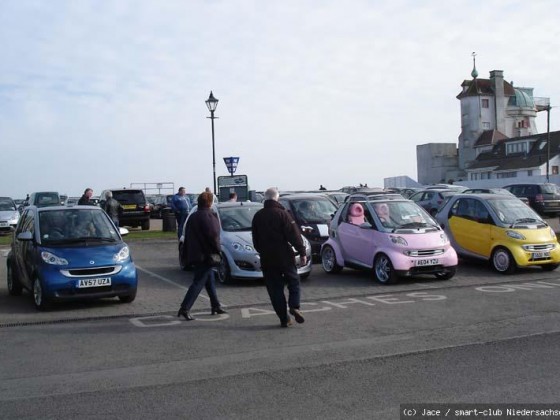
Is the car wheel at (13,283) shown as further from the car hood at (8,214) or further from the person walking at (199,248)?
the car hood at (8,214)

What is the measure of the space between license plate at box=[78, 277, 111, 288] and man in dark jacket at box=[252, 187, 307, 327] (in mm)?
2950

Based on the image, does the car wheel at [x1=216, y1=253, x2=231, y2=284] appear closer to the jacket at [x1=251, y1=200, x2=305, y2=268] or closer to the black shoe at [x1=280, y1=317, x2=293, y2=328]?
the black shoe at [x1=280, y1=317, x2=293, y2=328]

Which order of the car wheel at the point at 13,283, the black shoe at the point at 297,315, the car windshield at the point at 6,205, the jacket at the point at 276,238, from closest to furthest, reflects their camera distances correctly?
1. the jacket at the point at 276,238
2. the black shoe at the point at 297,315
3. the car wheel at the point at 13,283
4. the car windshield at the point at 6,205

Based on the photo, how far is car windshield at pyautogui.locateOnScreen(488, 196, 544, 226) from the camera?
46.2 ft

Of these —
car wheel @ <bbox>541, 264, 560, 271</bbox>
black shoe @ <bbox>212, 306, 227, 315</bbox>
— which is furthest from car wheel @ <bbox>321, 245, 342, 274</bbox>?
black shoe @ <bbox>212, 306, 227, 315</bbox>

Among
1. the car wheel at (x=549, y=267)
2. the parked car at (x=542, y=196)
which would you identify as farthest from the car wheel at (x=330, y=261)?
the parked car at (x=542, y=196)

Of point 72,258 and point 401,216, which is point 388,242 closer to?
point 401,216

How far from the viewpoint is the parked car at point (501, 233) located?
13633mm

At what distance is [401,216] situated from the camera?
13.4 metres

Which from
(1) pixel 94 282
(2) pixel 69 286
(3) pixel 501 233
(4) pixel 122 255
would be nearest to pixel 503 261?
(3) pixel 501 233

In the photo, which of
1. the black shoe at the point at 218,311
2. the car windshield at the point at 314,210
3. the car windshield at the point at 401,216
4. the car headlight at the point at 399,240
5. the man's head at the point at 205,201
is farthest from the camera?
the car windshield at the point at 314,210

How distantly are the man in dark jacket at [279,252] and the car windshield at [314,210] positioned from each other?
795 centimetres

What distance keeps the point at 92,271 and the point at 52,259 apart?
0.66 m

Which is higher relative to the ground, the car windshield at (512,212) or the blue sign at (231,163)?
the blue sign at (231,163)
